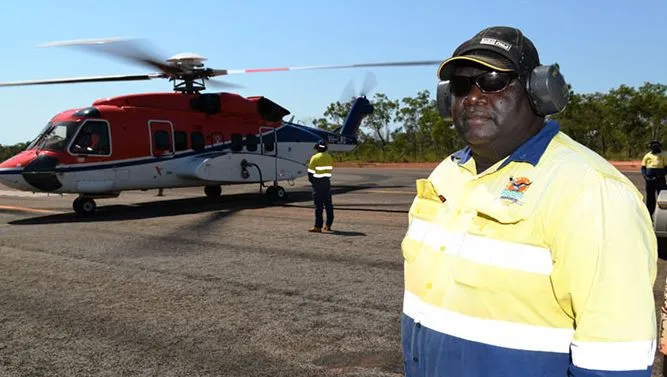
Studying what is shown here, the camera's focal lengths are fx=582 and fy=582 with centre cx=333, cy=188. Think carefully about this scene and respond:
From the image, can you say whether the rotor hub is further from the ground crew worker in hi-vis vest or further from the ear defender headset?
the ear defender headset

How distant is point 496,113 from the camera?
6.21 feet

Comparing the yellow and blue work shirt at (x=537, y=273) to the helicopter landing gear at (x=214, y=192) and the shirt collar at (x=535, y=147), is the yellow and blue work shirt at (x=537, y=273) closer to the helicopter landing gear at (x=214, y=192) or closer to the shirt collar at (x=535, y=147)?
the shirt collar at (x=535, y=147)

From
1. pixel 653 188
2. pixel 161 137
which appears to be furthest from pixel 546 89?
pixel 161 137

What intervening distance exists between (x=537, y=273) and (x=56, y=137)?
1423 cm

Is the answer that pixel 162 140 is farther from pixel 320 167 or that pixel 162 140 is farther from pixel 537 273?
pixel 537 273

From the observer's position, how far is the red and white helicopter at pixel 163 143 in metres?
13.7

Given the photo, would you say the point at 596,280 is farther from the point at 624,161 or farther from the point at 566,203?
the point at 624,161

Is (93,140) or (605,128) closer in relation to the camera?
(93,140)

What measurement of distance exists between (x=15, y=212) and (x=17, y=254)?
7300 mm

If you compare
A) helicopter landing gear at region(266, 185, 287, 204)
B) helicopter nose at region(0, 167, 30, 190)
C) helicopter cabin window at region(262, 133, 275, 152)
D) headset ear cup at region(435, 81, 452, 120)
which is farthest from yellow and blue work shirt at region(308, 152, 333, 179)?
headset ear cup at region(435, 81, 452, 120)

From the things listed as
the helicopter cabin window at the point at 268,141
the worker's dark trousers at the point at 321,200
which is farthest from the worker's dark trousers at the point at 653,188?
the helicopter cabin window at the point at 268,141

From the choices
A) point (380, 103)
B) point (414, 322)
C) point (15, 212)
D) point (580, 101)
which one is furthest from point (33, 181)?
point (380, 103)

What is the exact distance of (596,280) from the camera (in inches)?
59.2

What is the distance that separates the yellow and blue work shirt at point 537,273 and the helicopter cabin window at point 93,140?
13506 millimetres
